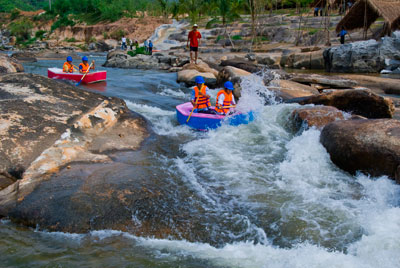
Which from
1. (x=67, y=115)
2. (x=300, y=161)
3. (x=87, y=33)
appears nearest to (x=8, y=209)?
(x=67, y=115)

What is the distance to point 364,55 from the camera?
15.6 m

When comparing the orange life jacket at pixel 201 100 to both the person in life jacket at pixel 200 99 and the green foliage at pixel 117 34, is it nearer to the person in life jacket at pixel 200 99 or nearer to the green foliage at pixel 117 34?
the person in life jacket at pixel 200 99

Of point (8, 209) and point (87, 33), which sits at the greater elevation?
point (87, 33)

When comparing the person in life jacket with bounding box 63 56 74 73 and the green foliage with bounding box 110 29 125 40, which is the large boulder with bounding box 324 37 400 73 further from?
the green foliage with bounding box 110 29 125 40

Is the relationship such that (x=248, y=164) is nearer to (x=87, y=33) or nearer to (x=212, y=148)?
(x=212, y=148)

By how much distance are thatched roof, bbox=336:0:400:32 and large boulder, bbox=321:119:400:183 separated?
14.2m

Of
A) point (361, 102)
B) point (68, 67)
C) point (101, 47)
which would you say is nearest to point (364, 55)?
point (361, 102)

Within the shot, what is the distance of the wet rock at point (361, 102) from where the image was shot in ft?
23.3

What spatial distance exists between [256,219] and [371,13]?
59.3ft

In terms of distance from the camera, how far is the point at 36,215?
3.70 metres

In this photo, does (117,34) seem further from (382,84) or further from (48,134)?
(48,134)

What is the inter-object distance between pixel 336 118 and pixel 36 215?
208 inches

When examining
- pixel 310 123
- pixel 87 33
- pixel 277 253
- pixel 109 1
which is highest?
pixel 109 1

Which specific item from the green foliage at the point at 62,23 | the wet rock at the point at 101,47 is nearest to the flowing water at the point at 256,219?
the wet rock at the point at 101,47
